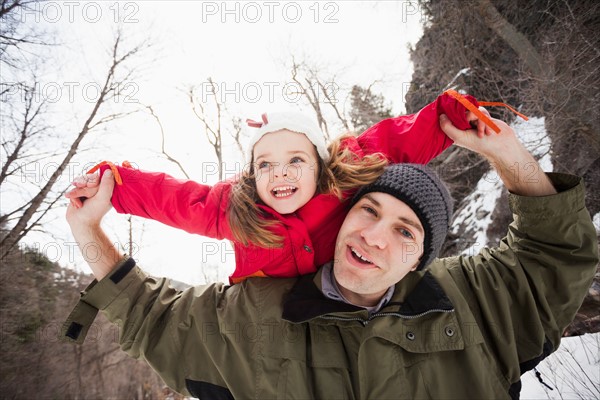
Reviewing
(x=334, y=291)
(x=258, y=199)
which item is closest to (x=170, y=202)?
(x=258, y=199)

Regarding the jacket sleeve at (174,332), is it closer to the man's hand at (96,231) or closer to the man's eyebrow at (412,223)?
the man's hand at (96,231)

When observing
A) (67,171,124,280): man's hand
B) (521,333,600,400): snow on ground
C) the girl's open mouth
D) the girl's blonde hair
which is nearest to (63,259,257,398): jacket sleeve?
(67,171,124,280): man's hand

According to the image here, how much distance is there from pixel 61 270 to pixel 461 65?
12.6m

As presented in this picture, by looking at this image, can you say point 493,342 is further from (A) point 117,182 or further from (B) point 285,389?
(A) point 117,182

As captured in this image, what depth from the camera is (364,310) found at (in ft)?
5.51

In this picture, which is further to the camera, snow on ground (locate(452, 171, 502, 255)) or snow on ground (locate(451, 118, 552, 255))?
snow on ground (locate(452, 171, 502, 255))

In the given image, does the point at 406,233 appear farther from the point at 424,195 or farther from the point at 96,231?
the point at 96,231

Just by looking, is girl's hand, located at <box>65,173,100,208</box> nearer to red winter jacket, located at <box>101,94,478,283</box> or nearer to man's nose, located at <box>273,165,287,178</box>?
red winter jacket, located at <box>101,94,478,283</box>

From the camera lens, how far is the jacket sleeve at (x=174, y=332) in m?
1.69

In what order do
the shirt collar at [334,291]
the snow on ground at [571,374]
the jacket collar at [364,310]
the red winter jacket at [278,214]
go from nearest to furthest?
the jacket collar at [364,310]
the shirt collar at [334,291]
the red winter jacket at [278,214]
the snow on ground at [571,374]

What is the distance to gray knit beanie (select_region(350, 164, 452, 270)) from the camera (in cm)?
179

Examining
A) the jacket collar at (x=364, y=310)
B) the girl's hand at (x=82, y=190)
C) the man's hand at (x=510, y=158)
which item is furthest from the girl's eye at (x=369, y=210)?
the girl's hand at (x=82, y=190)

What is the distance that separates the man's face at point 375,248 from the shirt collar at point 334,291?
1.7 inches

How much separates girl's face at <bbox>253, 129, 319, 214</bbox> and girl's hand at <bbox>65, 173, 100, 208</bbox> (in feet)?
3.45
